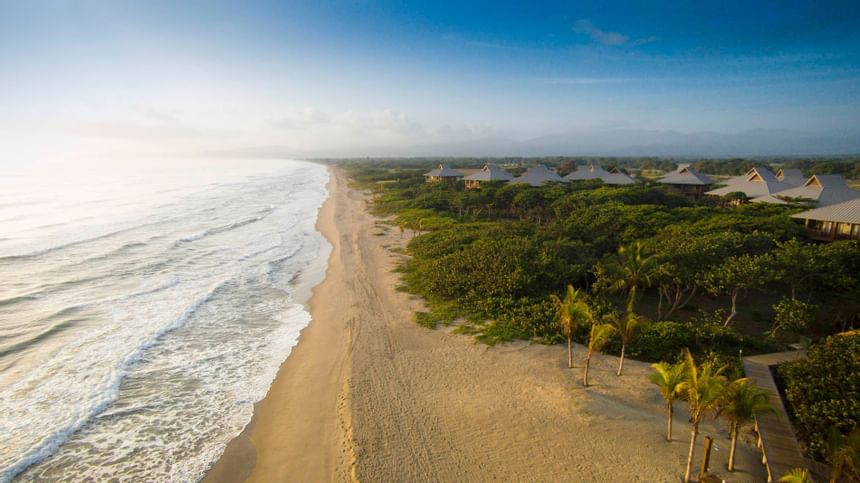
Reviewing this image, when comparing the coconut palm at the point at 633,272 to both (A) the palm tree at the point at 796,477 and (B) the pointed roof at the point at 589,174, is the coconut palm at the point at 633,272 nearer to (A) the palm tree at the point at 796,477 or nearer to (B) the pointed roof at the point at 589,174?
(A) the palm tree at the point at 796,477

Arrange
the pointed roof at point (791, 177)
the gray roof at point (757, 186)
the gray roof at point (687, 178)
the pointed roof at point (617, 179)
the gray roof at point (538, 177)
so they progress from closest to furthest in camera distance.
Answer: the gray roof at point (757, 186), the pointed roof at point (791, 177), the gray roof at point (687, 178), the gray roof at point (538, 177), the pointed roof at point (617, 179)

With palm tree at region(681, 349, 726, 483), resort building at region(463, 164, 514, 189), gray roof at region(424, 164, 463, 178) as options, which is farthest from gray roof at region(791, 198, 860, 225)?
gray roof at region(424, 164, 463, 178)

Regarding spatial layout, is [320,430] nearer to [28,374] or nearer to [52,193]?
[28,374]

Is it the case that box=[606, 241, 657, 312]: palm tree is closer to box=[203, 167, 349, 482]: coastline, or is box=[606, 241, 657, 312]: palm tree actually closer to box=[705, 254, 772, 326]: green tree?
box=[705, 254, 772, 326]: green tree

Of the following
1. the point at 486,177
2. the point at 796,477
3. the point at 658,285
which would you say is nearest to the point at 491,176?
the point at 486,177

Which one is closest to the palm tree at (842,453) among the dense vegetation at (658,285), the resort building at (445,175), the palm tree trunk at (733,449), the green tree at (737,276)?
the dense vegetation at (658,285)

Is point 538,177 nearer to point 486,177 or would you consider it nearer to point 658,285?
point 486,177

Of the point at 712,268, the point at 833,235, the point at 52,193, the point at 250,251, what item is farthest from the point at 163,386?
the point at 52,193
